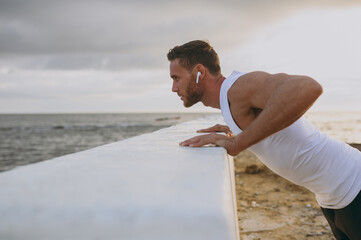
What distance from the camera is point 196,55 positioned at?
2490 millimetres

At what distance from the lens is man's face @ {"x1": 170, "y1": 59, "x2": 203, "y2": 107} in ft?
8.19

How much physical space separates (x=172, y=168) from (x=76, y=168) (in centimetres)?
35

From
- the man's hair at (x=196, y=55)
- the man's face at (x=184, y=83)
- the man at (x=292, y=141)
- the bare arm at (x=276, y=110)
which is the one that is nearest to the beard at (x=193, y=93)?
the man's face at (x=184, y=83)

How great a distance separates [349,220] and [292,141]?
681mm

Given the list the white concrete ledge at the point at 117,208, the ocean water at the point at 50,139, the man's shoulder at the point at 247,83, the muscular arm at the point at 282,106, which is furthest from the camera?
the ocean water at the point at 50,139

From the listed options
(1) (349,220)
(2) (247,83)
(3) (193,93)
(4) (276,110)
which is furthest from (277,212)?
(4) (276,110)

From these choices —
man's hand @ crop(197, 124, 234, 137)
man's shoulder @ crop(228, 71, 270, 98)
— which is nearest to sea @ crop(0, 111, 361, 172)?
man's hand @ crop(197, 124, 234, 137)

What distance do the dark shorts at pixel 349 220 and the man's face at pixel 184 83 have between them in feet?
4.43

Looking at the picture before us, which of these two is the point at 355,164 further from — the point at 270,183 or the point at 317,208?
the point at 270,183

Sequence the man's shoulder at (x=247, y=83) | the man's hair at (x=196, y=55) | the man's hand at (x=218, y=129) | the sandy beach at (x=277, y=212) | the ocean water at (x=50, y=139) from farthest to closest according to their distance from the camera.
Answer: the ocean water at (x=50, y=139) → the sandy beach at (x=277, y=212) → the man's hand at (x=218, y=129) → the man's hair at (x=196, y=55) → the man's shoulder at (x=247, y=83)

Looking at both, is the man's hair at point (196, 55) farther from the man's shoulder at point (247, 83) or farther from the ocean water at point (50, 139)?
the ocean water at point (50, 139)

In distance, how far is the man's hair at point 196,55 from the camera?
2.48m

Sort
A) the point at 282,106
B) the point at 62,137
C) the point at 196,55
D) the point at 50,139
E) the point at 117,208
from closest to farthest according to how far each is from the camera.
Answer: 1. the point at 117,208
2. the point at 282,106
3. the point at 196,55
4. the point at 50,139
5. the point at 62,137

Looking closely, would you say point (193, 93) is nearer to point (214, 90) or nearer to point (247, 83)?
point (214, 90)
